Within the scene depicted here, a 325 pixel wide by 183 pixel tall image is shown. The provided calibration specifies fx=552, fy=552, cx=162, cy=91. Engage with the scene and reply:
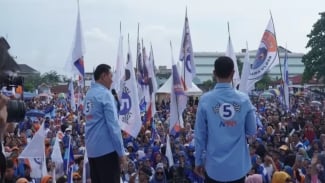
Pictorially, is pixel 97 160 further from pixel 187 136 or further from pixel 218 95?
pixel 187 136

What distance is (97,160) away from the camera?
18.7 ft

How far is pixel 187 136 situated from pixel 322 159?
5359 mm

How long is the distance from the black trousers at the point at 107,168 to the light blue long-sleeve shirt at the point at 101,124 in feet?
0.22

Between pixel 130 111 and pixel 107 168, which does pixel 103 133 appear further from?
pixel 130 111

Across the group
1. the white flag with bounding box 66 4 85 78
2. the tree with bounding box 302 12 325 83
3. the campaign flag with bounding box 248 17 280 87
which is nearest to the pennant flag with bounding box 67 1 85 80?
the white flag with bounding box 66 4 85 78

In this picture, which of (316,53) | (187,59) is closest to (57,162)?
(187,59)

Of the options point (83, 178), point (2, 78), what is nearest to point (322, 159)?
point (83, 178)

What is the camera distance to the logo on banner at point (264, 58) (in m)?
15.3

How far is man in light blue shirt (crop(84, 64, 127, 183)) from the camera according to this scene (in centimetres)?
560

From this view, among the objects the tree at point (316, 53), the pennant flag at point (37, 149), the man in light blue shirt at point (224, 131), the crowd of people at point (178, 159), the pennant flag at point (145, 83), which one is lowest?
the crowd of people at point (178, 159)

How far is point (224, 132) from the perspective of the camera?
4473 millimetres

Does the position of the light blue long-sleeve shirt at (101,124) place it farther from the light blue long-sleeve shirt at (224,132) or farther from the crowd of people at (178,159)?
the crowd of people at (178,159)

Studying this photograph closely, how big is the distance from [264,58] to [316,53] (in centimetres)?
3612

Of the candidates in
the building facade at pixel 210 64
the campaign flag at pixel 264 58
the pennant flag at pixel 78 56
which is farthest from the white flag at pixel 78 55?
the building facade at pixel 210 64
